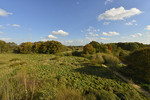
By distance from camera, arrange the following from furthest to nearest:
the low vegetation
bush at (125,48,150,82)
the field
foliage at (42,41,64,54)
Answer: foliage at (42,41,64,54)
bush at (125,48,150,82)
the low vegetation
the field

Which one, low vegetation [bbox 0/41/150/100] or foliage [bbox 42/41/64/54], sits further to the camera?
foliage [bbox 42/41/64/54]

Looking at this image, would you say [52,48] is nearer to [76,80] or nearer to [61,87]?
[76,80]

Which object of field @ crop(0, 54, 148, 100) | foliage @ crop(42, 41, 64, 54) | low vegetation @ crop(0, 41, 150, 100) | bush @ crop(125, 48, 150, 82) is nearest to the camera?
field @ crop(0, 54, 148, 100)

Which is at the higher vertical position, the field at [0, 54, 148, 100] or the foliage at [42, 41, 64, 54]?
the foliage at [42, 41, 64, 54]

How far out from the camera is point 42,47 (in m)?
34.4

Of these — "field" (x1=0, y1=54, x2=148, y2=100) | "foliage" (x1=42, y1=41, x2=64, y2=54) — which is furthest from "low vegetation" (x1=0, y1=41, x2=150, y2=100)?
"foliage" (x1=42, y1=41, x2=64, y2=54)

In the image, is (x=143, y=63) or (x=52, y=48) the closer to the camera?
(x=143, y=63)

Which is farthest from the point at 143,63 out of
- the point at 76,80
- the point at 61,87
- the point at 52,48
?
the point at 52,48

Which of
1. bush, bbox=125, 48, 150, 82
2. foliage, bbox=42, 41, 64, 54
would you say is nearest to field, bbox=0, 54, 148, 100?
bush, bbox=125, 48, 150, 82

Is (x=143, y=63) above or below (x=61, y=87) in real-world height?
above

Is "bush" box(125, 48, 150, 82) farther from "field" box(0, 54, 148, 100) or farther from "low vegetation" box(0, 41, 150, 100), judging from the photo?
"field" box(0, 54, 148, 100)

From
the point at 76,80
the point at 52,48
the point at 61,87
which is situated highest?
the point at 52,48

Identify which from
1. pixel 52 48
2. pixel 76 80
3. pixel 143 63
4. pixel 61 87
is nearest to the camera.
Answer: pixel 61 87

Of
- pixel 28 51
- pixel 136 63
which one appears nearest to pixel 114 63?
pixel 136 63
